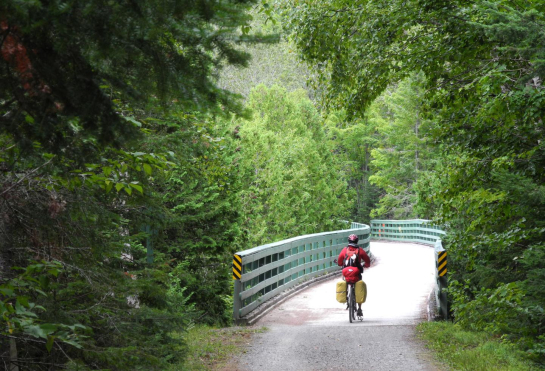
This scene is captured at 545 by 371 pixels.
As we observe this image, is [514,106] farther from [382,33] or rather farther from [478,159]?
[382,33]

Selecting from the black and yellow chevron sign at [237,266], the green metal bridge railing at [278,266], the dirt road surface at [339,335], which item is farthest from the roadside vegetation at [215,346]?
the green metal bridge railing at [278,266]

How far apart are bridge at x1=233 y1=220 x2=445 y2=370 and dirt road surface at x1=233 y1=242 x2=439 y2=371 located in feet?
0.04

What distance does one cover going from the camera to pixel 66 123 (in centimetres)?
273

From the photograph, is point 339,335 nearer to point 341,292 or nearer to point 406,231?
point 341,292

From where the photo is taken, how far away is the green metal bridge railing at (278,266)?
35.7 feet

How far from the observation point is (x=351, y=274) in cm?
1123

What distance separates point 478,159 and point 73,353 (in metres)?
4.99

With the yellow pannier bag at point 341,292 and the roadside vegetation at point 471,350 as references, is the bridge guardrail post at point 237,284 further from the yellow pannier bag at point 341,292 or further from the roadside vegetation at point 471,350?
the roadside vegetation at point 471,350

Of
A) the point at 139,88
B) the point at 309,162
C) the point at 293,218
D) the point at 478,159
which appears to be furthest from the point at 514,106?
the point at 309,162

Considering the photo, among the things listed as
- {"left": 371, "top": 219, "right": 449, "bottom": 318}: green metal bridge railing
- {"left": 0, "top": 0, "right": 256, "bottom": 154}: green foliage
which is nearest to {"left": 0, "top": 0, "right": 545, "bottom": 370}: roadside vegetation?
{"left": 0, "top": 0, "right": 256, "bottom": 154}: green foliage

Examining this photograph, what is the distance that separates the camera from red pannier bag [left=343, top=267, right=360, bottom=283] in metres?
11.2

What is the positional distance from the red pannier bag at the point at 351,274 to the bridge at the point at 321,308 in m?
0.79

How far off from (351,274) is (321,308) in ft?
7.94

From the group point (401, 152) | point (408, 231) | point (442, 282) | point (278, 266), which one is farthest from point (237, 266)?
point (401, 152)
